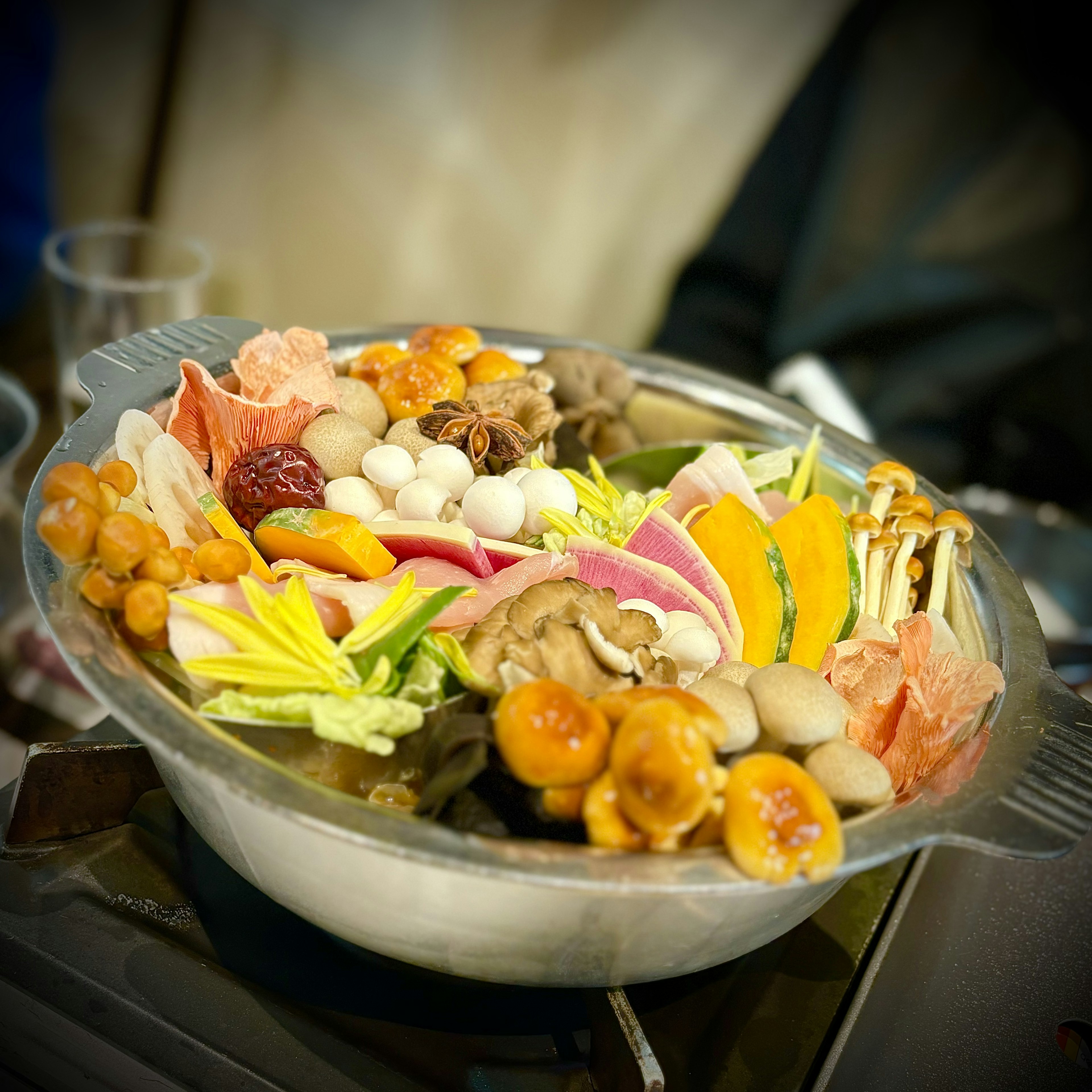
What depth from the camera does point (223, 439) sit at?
100cm

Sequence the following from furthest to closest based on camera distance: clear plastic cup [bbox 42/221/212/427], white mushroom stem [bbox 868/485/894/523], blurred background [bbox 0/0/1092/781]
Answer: blurred background [bbox 0/0/1092/781] < clear plastic cup [bbox 42/221/212/427] < white mushroom stem [bbox 868/485/894/523]

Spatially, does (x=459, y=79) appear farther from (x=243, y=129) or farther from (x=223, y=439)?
(x=223, y=439)

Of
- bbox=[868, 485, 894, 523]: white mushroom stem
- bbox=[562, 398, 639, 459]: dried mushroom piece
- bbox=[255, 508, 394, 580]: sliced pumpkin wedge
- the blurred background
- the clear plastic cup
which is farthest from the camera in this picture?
the blurred background

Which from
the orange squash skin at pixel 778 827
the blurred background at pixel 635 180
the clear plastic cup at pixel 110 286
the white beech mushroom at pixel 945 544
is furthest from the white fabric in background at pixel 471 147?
the orange squash skin at pixel 778 827

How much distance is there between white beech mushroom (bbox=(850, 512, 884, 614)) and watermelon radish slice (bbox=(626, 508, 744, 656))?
0.58ft

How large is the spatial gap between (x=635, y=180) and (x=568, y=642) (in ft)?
6.44

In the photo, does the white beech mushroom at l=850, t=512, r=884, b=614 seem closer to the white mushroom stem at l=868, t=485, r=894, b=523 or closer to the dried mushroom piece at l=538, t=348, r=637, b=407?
the white mushroom stem at l=868, t=485, r=894, b=523

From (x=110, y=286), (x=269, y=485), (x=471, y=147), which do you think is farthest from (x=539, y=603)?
(x=471, y=147)

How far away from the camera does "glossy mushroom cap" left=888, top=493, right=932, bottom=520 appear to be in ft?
3.42

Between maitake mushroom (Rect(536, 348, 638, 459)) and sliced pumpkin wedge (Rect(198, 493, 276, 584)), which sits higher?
maitake mushroom (Rect(536, 348, 638, 459))

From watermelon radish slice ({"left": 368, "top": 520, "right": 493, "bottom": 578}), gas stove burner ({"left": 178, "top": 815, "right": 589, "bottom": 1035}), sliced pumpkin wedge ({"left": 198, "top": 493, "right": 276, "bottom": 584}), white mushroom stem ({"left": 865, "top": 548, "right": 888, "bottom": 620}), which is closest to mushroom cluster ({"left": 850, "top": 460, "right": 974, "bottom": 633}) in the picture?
white mushroom stem ({"left": 865, "top": 548, "right": 888, "bottom": 620})

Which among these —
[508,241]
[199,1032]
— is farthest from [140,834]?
[508,241]

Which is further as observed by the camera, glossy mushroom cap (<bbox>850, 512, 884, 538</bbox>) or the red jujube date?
glossy mushroom cap (<bbox>850, 512, 884, 538</bbox>)

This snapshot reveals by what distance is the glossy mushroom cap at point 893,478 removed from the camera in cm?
109
